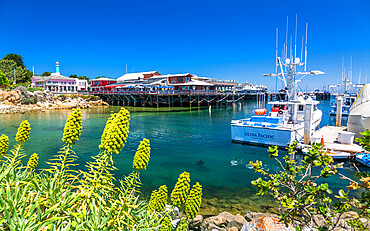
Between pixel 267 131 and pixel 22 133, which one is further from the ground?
pixel 22 133

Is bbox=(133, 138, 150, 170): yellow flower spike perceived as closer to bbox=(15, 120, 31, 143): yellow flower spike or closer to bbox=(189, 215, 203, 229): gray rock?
bbox=(15, 120, 31, 143): yellow flower spike

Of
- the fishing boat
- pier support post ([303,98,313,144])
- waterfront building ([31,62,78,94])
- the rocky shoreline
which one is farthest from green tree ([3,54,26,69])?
pier support post ([303,98,313,144])

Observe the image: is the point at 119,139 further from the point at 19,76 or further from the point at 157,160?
the point at 19,76

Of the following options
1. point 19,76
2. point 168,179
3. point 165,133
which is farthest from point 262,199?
point 19,76

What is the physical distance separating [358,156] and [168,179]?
13923mm

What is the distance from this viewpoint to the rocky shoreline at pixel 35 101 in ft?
161

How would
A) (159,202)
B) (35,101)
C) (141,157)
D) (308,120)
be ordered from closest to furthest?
(141,157)
(159,202)
(308,120)
(35,101)

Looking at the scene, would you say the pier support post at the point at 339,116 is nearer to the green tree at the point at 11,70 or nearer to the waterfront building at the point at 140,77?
the waterfront building at the point at 140,77

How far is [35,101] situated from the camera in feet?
→ 187

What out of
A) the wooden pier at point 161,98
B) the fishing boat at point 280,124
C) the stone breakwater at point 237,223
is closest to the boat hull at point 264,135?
the fishing boat at point 280,124

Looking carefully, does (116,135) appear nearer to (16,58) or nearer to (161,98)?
(161,98)

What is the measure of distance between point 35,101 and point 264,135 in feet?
189

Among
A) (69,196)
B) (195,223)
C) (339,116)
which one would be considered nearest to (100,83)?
(339,116)

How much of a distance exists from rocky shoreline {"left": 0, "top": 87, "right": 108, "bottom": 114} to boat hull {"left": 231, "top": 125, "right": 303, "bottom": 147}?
32882 millimetres
